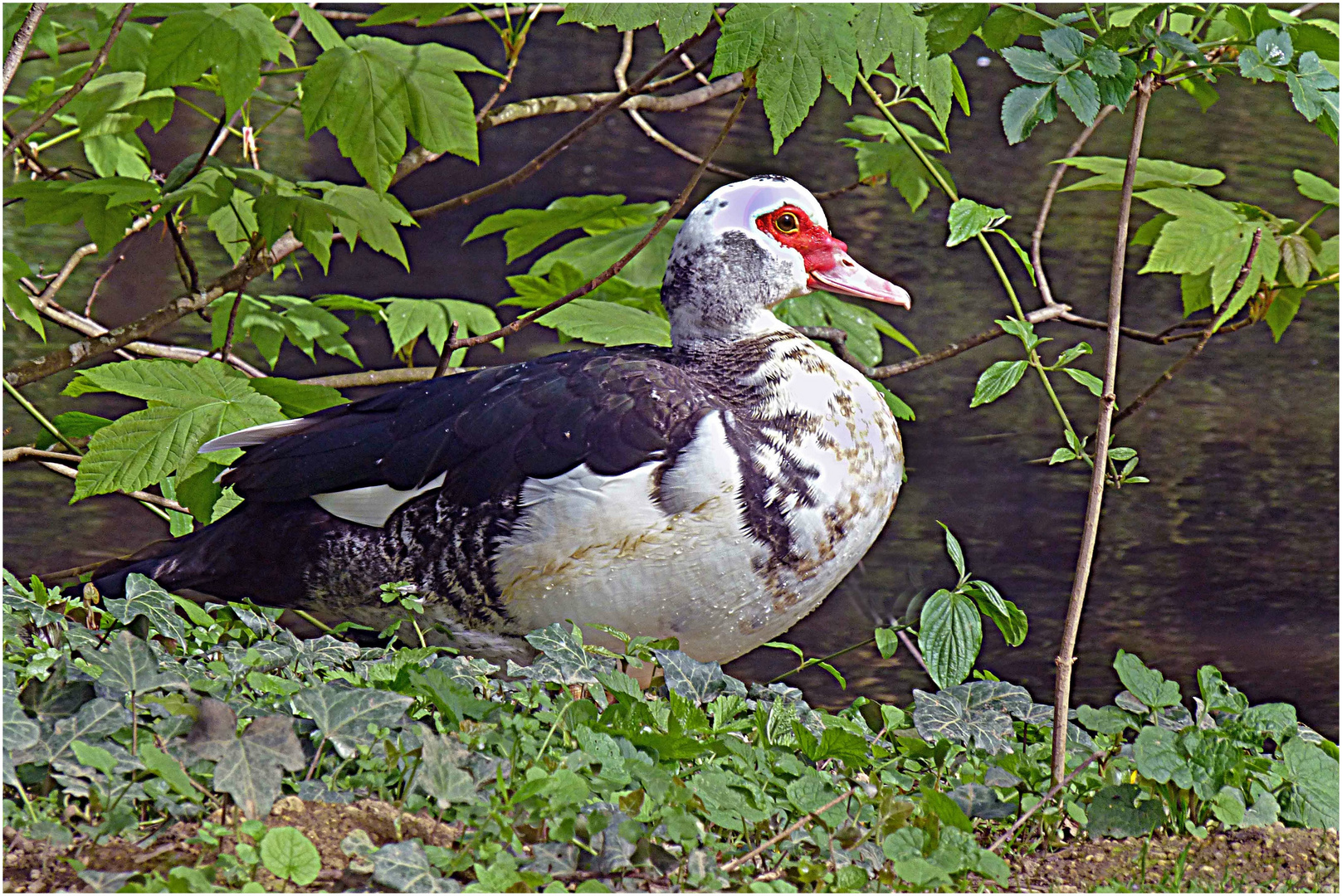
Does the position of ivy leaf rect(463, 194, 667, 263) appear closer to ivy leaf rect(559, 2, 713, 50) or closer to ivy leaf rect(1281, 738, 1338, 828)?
ivy leaf rect(559, 2, 713, 50)

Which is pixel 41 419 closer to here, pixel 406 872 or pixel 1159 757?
pixel 406 872

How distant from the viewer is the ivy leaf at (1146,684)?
2.05m

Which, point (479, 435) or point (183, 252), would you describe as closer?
point (479, 435)

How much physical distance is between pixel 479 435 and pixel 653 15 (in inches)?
33.4

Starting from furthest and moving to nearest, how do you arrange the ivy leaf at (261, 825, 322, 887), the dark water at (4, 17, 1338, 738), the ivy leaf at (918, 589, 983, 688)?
the dark water at (4, 17, 1338, 738) → the ivy leaf at (918, 589, 983, 688) → the ivy leaf at (261, 825, 322, 887)

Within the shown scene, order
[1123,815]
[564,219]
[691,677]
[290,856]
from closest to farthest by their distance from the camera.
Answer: [290,856] < [1123,815] < [691,677] < [564,219]

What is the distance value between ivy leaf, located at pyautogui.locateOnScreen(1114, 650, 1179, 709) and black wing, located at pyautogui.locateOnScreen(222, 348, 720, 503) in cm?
84

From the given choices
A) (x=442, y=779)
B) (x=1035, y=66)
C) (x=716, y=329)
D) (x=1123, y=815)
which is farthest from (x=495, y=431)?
(x=1123, y=815)

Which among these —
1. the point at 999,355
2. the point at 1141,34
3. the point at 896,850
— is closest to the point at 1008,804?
the point at 896,850

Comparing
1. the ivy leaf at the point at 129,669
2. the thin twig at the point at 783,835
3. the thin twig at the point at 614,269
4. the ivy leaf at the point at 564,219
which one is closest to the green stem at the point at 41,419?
the thin twig at the point at 614,269

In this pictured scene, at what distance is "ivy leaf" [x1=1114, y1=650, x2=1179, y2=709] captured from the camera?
2.05 m

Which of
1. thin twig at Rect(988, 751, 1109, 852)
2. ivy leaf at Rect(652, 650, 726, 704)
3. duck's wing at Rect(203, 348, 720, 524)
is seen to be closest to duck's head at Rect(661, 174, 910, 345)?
duck's wing at Rect(203, 348, 720, 524)

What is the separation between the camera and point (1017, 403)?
289 inches

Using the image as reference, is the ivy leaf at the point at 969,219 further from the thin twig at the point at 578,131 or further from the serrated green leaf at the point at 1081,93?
the thin twig at the point at 578,131
